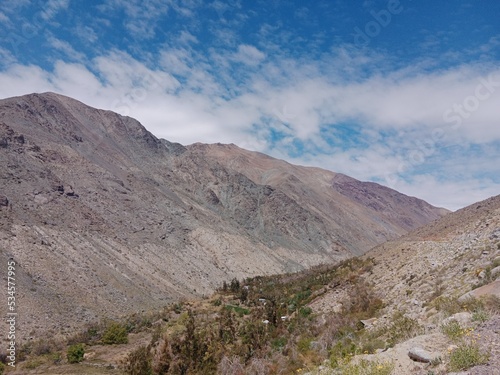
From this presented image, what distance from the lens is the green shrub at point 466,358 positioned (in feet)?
18.2

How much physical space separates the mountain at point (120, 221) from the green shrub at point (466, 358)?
107 ft

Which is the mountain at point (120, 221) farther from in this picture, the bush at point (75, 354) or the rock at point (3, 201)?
the bush at point (75, 354)

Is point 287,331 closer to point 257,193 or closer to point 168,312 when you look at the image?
point 168,312

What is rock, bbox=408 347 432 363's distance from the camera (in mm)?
6246

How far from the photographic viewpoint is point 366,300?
14500mm

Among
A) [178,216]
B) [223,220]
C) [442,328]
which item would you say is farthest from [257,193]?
[442,328]

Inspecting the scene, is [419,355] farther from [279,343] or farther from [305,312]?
[305,312]

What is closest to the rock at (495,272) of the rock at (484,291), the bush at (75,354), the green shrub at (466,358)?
the rock at (484,291)

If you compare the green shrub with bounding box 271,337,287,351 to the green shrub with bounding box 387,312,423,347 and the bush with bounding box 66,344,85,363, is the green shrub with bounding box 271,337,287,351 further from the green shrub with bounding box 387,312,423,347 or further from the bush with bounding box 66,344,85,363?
the bush with bounding box 66,344,85,363

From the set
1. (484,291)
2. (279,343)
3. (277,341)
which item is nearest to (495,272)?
(484,291)

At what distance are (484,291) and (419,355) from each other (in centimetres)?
363

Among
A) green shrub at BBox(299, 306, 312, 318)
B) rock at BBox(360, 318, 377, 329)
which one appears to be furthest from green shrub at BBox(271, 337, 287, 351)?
rock at BBox(360, 318, 377, 329)

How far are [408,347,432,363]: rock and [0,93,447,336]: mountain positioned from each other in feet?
104

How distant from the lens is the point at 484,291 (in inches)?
353
